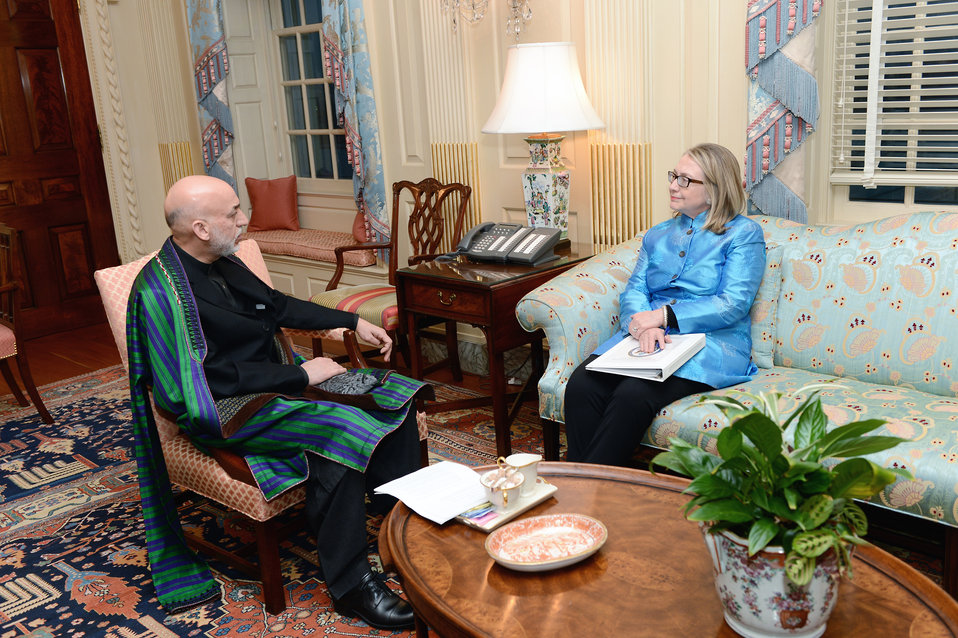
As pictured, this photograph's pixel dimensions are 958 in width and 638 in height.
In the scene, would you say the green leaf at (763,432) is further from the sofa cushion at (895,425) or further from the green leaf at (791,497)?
the sofa cushion at (895,425)

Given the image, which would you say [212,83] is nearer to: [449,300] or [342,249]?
[342,249]

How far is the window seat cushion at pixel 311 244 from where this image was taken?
15.5ft

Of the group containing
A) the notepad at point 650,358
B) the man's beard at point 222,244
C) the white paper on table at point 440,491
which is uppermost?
the man's beard at point 222,244

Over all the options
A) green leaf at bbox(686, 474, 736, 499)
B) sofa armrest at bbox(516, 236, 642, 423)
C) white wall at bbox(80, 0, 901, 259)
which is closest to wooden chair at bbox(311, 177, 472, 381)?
white wall at bbox(80, 0, 901, 259)

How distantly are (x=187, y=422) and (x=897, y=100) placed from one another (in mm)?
2611

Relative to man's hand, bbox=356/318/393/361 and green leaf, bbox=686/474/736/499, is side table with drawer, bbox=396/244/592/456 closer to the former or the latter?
man's hand, bbox=356/318/393/361

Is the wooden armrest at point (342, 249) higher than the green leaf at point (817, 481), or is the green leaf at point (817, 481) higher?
the green leaf at point (817, 481)

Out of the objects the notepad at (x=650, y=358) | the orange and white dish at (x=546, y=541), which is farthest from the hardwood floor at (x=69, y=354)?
the orange and white dish at (x=546, y=541)

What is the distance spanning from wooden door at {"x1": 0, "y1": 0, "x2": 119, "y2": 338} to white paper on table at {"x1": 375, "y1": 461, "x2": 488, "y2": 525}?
4.47 meters

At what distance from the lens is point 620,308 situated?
2887 millimetres

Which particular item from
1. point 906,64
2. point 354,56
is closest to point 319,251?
point 354,56

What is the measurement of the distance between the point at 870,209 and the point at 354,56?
8.86 feet

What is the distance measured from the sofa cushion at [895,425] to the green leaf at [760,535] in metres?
0.51

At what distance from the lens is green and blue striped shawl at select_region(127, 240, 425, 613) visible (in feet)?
7.40
